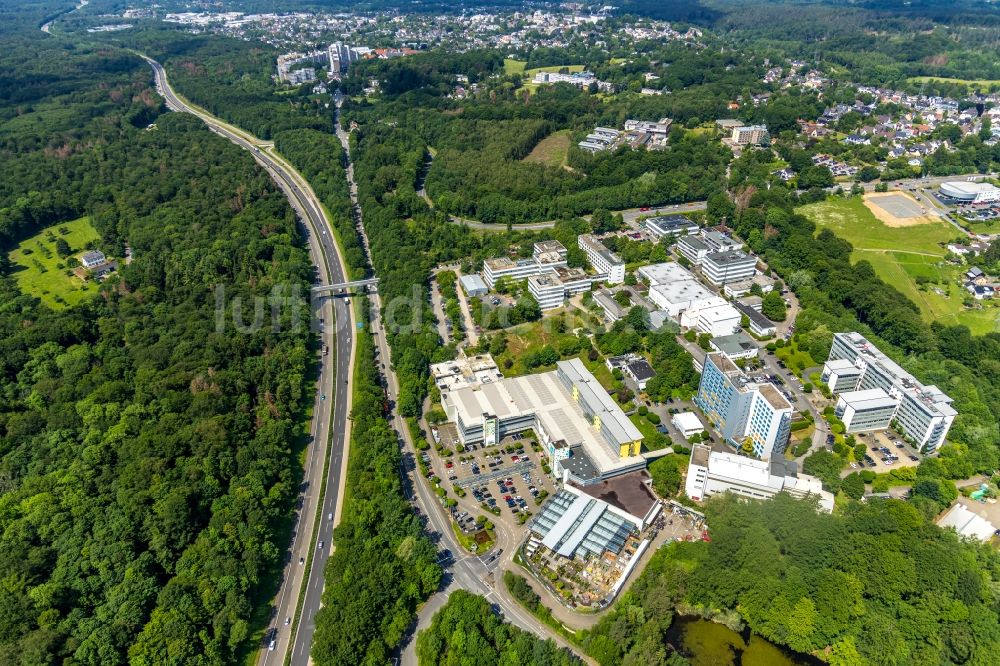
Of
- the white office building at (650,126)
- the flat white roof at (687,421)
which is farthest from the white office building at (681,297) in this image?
the white office building at (650,126)

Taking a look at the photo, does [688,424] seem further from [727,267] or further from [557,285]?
[727,267]

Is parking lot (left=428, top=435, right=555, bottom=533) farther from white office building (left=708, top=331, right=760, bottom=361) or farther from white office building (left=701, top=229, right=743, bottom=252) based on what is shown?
white office building (left=701, top=229, right=743, bottom=252)

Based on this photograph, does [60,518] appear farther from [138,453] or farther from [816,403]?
[816,403]

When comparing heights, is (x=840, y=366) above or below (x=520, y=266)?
above

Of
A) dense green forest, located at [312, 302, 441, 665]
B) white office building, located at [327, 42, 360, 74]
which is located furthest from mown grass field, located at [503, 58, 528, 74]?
dense green forest, located at [312, 302, 441, 665]

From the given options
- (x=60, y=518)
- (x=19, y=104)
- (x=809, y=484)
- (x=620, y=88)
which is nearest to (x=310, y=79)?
(x=19, y=104)

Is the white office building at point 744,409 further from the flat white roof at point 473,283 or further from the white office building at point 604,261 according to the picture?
the flat white roof at point 473,283

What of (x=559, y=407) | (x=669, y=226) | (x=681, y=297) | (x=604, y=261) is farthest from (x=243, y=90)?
(x=559, y=407)
